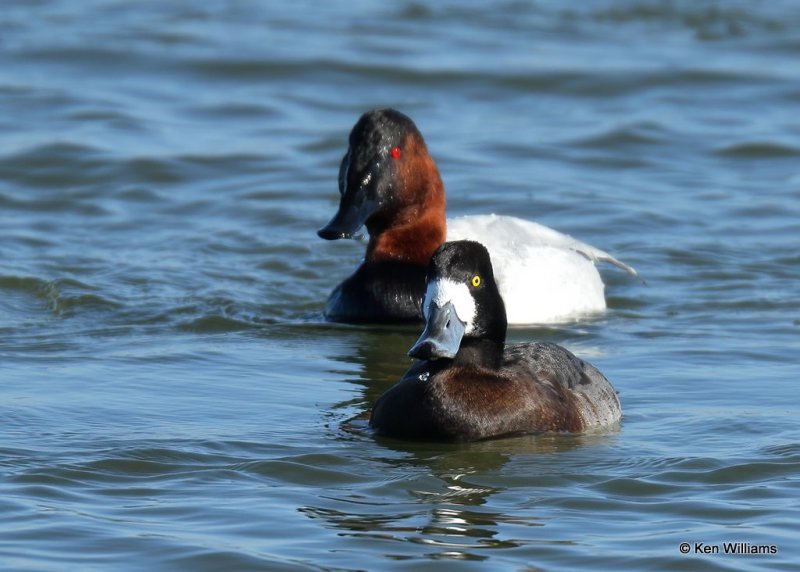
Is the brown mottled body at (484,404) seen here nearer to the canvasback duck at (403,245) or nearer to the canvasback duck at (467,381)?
the canvasback duck at (467,381)

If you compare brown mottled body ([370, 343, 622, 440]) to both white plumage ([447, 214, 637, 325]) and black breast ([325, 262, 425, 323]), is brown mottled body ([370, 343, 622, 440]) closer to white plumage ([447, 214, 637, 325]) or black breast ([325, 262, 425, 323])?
black breast ([325, 262, 425, 323])

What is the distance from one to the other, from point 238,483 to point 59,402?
165cm

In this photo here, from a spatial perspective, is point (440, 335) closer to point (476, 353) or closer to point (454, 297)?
point (454, 297)

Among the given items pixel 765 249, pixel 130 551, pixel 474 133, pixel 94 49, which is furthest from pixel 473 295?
pixel 94 49

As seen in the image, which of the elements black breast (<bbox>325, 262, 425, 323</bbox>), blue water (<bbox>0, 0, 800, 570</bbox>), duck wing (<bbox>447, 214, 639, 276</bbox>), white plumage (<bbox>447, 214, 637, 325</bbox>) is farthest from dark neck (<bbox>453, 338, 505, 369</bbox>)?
duck wing (<bbox>447, 214, 639, 276</bbox>)

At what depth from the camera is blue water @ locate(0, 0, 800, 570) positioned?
244 inches

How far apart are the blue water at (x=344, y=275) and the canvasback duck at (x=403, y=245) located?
192 mm

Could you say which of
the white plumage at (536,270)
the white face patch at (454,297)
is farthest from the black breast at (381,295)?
the white face patch at (454,297)

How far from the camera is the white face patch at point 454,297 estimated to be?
7.15 metres

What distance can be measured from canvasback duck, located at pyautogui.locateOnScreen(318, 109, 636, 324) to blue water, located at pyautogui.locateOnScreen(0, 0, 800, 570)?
19 cm

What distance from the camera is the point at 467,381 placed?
7.27 m

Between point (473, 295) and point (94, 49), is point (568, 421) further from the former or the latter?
point (94, 49)

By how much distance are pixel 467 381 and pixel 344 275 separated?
485 cm

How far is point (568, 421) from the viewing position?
294 inches
